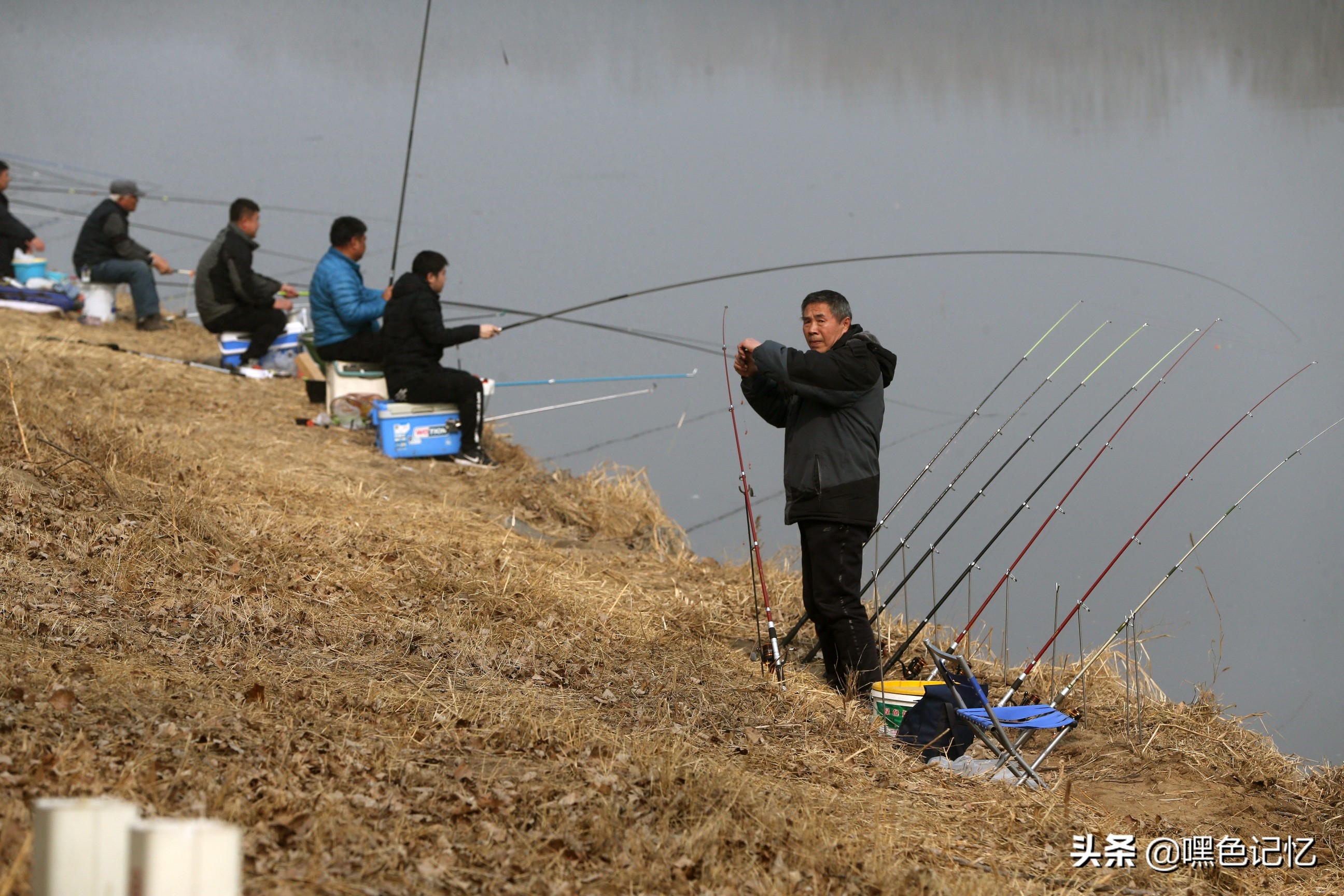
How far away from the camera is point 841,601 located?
4957mm

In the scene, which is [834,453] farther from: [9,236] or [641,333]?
[9,236]

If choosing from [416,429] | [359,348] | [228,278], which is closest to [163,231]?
→ [228,278]

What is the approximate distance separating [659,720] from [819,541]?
103 centimetres

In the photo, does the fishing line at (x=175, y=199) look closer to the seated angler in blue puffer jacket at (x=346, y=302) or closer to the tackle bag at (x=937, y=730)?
the seated angler in blue puffer jacket at (x=346, y=302)

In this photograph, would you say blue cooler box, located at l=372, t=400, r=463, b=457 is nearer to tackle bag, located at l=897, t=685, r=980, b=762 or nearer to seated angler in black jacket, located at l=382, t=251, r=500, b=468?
seated angler in black jacket, located at l=382, t=251, r=500, b=468

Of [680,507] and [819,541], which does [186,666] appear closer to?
[819,541]

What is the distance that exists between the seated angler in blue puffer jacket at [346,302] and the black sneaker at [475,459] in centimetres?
96

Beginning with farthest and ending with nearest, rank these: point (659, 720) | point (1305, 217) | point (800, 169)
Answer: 1. point (800, 169)
2. point (1305, 217)
3. point (659, 720)

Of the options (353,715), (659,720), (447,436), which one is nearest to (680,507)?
(447,436)

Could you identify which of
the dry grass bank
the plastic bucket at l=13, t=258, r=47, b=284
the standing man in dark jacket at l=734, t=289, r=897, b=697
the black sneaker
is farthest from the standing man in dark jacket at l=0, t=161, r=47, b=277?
the standing man in dark jacket at l=734, t=289, r=897, b=697

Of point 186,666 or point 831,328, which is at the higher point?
point 831,328

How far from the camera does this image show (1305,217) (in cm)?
1023

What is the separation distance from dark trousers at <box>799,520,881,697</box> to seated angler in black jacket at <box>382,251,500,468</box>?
3872mm

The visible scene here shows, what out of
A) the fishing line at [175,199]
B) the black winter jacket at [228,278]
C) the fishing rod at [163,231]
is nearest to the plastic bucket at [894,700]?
the black winter jacket at [228,278]
